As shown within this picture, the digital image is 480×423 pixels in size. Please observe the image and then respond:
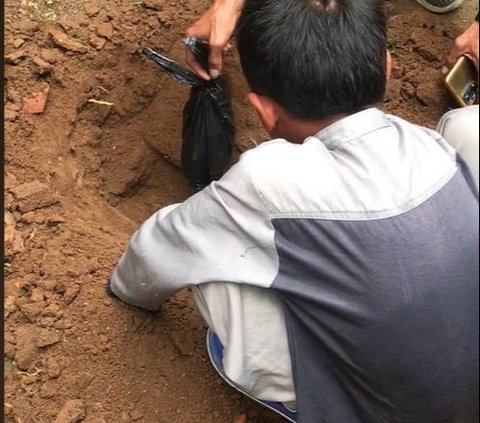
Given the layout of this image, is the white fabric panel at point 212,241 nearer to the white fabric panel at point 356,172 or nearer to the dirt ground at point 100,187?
the white fabric panel at point 356,172

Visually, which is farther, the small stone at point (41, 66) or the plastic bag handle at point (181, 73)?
the small stone at point (41, 66)

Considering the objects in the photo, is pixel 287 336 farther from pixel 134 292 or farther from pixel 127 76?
pixel 127 76

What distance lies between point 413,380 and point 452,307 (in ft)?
0.76

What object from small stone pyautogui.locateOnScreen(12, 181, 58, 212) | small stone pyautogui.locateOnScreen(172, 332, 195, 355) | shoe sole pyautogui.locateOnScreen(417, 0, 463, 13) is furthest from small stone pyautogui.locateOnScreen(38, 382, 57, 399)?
shoe sole pyautogui.locateOnScreen(417, 0, 463, 13)

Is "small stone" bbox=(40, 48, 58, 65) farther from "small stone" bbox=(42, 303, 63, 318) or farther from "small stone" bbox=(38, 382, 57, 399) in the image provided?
"small stone" bbox=(38, 382, 57, 399)

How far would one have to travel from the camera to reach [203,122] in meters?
2.51

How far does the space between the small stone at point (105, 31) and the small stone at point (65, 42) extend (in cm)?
8

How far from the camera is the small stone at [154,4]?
286 cm

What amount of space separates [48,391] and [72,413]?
3.6 inches

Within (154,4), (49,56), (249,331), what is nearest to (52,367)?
(249,331)

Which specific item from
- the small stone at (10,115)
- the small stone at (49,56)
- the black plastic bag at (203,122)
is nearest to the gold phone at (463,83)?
the black plastic bag at (203,122)

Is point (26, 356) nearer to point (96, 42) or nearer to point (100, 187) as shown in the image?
point (100, 187)

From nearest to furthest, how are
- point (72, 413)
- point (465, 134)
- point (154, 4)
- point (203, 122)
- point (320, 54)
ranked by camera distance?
point (465, 134)
point (320, 54)
point (72, 413)
point (203, 122)
point (154, 4)

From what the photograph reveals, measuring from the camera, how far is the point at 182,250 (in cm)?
185
